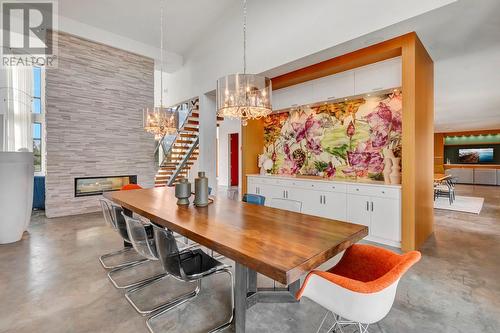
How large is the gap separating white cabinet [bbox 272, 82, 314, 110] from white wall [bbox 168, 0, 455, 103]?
0.82 m

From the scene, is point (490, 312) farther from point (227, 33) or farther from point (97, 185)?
point (97, 185)

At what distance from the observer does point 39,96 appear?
681 cm

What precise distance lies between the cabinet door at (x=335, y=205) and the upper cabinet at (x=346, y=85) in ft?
5.41

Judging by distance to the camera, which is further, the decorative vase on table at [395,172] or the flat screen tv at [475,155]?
the flat screen tv at [475,155]

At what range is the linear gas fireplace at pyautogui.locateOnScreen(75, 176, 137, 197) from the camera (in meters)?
5.39

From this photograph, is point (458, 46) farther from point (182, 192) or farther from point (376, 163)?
point (182, 192)

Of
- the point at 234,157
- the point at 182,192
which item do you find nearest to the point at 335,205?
the point at 182,192

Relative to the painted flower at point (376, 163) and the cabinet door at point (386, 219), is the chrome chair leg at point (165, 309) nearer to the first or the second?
the cabinet door at point (386, 219)

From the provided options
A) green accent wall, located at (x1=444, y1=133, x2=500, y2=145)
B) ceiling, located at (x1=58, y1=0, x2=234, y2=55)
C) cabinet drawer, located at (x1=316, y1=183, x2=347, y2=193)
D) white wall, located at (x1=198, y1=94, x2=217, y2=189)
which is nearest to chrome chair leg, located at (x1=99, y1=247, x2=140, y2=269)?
white wall, located at (x1=198, y1=94, x2=217, y2=189)

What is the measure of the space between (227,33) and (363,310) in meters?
5.45

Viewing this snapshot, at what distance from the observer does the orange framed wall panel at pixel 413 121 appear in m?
3.19

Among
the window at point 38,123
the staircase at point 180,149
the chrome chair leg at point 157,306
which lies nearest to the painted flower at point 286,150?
the staircase at point 180,149

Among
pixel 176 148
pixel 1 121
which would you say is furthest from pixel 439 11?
pixel 176 148

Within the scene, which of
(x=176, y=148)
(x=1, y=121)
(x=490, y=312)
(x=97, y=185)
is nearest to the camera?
(x=490, y=312)
